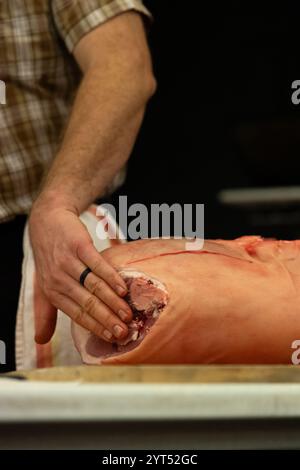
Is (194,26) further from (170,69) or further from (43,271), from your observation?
(43,271)

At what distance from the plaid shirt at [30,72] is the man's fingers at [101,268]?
0.45 m

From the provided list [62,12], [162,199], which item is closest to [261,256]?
[62,12]

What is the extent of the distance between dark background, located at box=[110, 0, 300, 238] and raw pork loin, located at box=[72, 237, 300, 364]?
164 inches

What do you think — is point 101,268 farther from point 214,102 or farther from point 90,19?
point 214,102

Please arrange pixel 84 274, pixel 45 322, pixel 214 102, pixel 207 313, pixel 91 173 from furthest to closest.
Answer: pixel 214 102, pixel 91 173, pixel 45 322, pixel 84 274, pixel 207 313

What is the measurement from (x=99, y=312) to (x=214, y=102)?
15.1ft

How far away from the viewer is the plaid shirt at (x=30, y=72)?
1684 mm

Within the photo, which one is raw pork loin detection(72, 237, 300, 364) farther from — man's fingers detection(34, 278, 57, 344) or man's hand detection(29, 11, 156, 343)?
man's fingers detection(34, 278, 57, 344)

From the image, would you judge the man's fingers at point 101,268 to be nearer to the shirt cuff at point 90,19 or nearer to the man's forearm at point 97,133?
the man's forearm at point 97,133

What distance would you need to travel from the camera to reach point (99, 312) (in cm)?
119

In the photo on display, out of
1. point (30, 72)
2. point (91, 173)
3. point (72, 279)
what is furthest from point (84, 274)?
point (30, 72)

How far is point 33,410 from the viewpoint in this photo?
0.87 metres

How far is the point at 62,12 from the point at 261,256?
706 millimetres

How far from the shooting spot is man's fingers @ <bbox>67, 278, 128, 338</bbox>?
1171 millimetres
